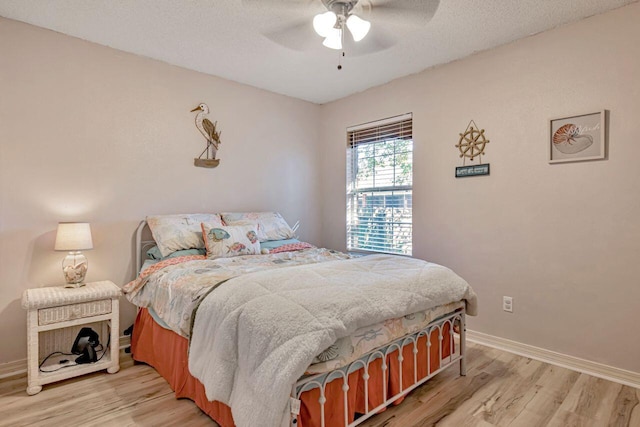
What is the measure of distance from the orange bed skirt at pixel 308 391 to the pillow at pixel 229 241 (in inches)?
25.3

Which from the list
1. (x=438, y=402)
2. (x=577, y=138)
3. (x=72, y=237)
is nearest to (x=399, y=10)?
(x=577, y=138)

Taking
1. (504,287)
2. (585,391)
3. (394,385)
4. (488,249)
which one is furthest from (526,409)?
(488,249)

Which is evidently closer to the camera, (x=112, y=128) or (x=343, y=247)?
(x=112, y=128)

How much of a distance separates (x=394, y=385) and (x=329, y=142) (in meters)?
2.99

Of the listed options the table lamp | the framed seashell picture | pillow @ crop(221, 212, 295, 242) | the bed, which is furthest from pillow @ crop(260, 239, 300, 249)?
the framed seashell picture

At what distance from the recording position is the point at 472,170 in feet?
9.68

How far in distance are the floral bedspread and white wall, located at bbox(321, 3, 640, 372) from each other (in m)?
1.19

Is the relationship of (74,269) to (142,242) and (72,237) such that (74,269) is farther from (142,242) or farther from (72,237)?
(142,242)

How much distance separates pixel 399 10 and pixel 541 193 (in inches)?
65.5

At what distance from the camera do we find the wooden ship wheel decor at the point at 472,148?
114 inches

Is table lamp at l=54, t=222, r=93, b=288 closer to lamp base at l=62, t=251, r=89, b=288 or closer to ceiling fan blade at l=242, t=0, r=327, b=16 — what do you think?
lamp base at l=62, t=251, r=89, b=288

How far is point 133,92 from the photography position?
Answer: 2891 millimetres

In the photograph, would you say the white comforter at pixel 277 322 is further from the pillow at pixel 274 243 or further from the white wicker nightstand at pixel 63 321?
the pillow at pixel 274 243

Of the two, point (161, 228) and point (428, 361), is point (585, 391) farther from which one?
point (161, 228)
